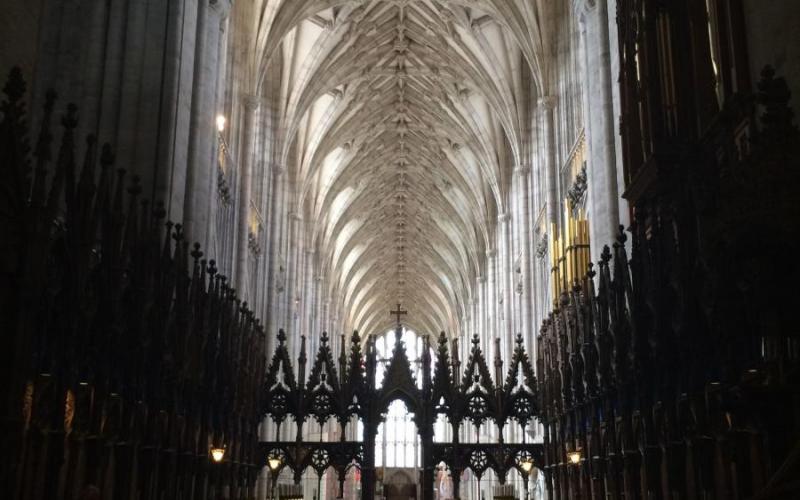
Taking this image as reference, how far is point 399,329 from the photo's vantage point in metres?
22.6

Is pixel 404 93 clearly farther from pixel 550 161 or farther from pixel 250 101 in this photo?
pixel 550 161

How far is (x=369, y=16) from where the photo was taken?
33688 mm

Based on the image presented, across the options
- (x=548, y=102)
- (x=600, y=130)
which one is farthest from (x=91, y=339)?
(x=548, y=102)

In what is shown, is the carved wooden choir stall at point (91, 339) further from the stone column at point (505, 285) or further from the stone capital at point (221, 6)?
the stone column at point (505, 285)

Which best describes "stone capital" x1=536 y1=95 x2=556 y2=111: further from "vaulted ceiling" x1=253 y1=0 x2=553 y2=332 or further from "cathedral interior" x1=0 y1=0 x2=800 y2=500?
"vaulted ceiling" x1=253 y1=0 x2=553 y2=332

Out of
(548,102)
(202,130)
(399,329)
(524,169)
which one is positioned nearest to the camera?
(202,130)

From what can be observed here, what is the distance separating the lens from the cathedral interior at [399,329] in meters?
7.73

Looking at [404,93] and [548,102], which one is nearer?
[548,102]

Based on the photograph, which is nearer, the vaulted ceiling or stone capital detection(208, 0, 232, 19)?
stone capital detection(208, 0, 232, 19)

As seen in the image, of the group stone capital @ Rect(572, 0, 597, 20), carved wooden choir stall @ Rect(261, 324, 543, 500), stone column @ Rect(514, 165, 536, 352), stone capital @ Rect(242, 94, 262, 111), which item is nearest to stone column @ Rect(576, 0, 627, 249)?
stone capital @ Rect(572, 0, 597, 20)

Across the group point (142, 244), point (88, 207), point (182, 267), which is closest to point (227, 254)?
point (182, 267)

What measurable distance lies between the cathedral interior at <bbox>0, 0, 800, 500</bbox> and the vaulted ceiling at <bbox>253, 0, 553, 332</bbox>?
0.59m

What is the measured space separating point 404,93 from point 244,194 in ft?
55.1

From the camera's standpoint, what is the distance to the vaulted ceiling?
2934 cm
